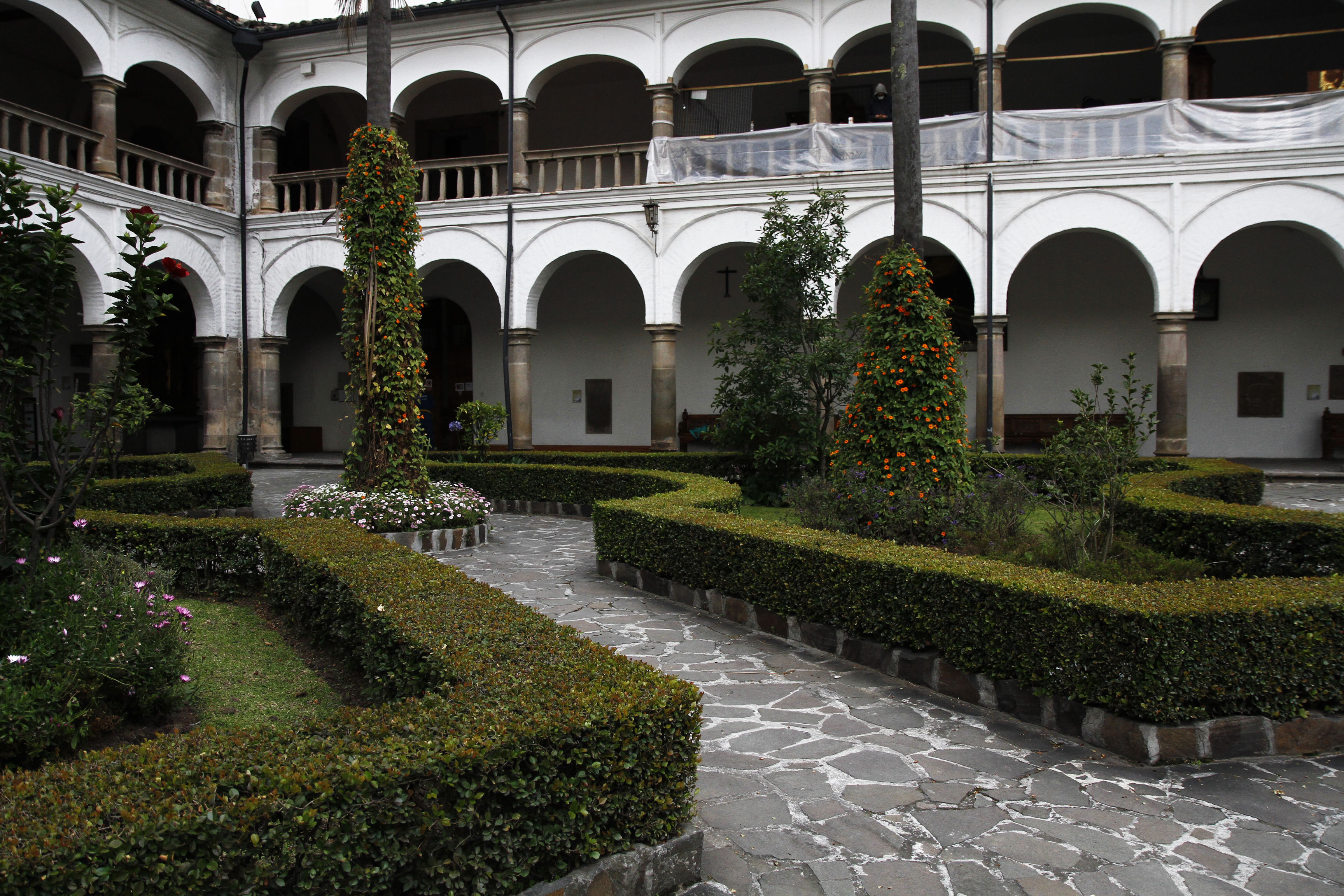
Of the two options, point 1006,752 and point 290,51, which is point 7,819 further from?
point 290,51

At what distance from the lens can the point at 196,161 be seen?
20188 millimetres

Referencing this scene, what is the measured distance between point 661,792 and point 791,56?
17472 millimetres

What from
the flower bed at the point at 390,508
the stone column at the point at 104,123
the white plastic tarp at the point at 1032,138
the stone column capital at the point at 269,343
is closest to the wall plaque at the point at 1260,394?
the white plastic tarp at the point at 1032,138

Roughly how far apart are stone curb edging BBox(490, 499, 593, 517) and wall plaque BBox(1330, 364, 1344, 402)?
519 inches

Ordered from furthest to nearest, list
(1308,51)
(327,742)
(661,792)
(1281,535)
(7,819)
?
(1308,51) → (1281,535) → (661,792) → (327,742) → (7,819)

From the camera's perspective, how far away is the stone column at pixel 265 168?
17609 millimetres

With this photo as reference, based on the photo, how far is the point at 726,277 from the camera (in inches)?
712

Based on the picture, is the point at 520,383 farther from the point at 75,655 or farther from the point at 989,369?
the point at 75,655

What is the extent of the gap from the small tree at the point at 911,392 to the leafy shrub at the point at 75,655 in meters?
5.36

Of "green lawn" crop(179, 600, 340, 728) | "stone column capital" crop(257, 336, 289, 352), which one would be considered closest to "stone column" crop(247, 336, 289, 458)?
"stone column capital" crop(257, 336, 289, 352)

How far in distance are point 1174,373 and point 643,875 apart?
1378 cm

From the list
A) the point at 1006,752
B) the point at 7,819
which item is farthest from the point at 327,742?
the point at 1006,752

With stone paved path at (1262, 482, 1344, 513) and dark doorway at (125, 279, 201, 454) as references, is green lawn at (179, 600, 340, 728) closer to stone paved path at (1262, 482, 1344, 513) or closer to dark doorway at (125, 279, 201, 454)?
stone paved path at (1262, 482, 1344, 513)

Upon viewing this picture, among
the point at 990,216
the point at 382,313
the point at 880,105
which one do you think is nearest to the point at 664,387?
the point at 990,216
